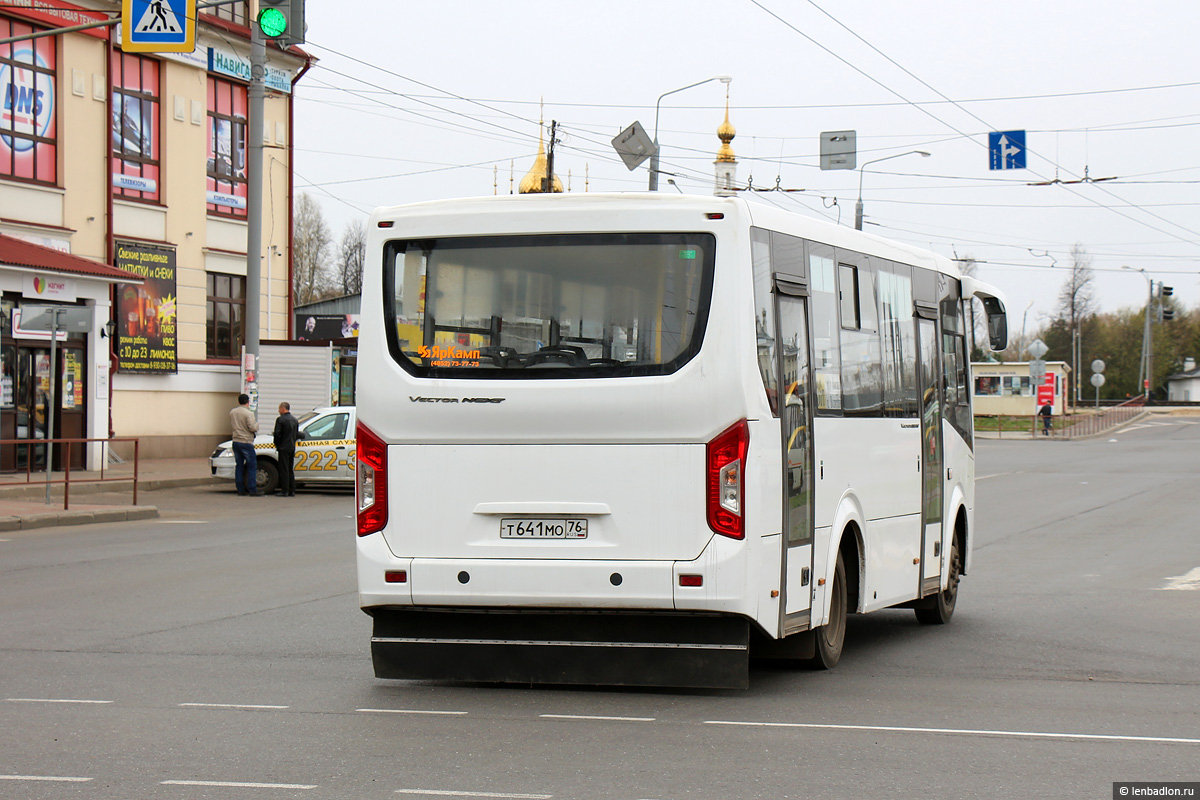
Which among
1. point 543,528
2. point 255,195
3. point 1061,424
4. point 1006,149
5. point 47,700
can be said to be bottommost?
point 1061,424

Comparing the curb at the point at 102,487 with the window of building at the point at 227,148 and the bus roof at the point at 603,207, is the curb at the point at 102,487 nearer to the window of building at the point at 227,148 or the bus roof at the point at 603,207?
the window of building at the point at 227,148

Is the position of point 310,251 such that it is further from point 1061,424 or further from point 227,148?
point 227,148

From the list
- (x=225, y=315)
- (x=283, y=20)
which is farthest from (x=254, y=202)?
(x=283, y=20)

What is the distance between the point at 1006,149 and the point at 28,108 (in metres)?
21.3

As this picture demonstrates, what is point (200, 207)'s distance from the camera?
3503 centimetres

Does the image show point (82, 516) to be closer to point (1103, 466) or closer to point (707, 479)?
point (707, 479)

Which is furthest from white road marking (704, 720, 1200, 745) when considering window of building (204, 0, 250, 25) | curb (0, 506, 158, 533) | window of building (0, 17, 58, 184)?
window of building (204, 0, 250, 25)

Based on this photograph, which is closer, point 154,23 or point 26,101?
point 154,23

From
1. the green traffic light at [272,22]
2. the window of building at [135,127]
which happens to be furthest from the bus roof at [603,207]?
the window of building at [135,127]

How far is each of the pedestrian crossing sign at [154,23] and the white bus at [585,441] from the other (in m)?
9.87

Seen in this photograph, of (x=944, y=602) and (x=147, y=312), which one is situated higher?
(x=147, y=312)

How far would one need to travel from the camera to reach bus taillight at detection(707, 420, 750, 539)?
743cm

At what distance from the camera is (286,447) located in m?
26.1

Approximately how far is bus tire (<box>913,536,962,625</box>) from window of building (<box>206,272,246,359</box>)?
87.0 feet
